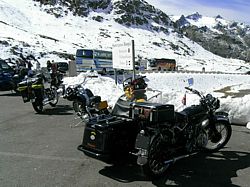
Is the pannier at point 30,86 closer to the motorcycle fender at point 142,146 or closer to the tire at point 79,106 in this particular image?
the tire at point 79,106

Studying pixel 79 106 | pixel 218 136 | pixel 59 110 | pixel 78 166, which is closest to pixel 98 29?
pixel 59 110

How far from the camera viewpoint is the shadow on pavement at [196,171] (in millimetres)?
5340

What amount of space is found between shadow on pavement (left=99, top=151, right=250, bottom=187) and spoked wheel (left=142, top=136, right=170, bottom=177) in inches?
5.1

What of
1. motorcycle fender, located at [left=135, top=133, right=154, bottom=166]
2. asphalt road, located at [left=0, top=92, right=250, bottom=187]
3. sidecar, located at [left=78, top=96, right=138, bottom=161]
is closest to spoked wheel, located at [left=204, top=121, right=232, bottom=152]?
asphalt road, located at [left=0, top=92, right=250, bottom=187]

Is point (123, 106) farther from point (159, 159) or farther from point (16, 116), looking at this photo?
point (16, 116)

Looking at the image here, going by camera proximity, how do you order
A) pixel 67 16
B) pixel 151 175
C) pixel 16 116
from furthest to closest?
pixel 67 16 → pixel 16 116 → pixel 151 175

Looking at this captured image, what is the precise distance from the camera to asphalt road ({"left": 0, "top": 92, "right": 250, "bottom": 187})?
5.33 metres

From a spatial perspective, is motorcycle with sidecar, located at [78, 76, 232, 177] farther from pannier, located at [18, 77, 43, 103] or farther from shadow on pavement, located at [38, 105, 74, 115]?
pannier, located at [18, 77, 43, 103]

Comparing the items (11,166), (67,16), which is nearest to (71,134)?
(11,166)

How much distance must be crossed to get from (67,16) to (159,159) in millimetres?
121061

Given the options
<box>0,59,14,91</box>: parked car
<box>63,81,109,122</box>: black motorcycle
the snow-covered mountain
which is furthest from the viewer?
the snow-covered mountain

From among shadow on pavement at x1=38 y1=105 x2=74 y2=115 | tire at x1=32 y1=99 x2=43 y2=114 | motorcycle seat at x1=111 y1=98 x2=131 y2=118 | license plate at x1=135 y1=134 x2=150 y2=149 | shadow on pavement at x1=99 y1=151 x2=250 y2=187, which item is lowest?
shadow on pavement at x1=99 y1=151 x2=250 y2=187

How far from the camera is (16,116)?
10.6 meters

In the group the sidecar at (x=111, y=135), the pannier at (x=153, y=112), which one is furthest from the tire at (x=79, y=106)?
the pannier at (x=153, y=112)
